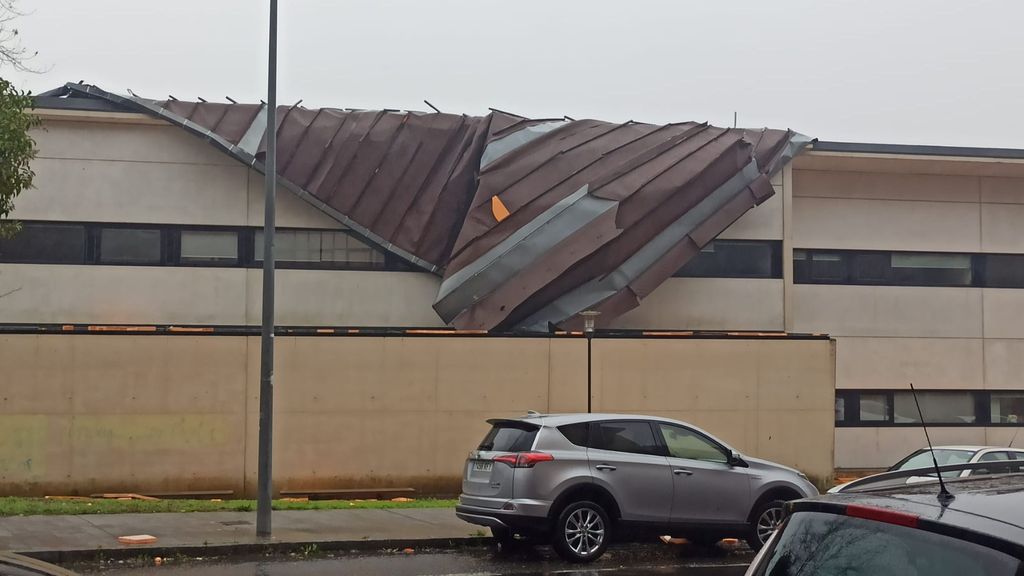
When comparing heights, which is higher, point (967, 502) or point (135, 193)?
point (135, 193)

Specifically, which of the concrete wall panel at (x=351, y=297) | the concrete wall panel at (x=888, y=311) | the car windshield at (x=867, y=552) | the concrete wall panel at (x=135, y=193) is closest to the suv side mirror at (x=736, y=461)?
the car windshield at (x=867, y=552)

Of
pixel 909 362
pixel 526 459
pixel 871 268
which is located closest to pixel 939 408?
pixel 909 362

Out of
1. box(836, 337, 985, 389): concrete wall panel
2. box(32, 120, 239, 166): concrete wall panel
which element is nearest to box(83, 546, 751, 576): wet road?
box(32, 120, 239, 166): concrete wall panel

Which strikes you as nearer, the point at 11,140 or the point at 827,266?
the point at 11,140

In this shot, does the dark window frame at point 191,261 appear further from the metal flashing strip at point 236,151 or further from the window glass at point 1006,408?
the window glass at point 1006,408

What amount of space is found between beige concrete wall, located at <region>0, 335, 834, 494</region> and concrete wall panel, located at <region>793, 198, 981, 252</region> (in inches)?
283

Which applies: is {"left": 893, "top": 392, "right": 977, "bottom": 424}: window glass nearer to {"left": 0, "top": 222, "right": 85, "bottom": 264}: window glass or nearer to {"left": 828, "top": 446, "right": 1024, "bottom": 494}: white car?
{"left": 828, "top": 446, "right": 1024, "bottom": 494}: white car

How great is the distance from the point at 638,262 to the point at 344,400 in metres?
8.43

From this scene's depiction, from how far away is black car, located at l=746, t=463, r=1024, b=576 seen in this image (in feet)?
11.7

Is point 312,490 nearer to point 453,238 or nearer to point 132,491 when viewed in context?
point 132,491

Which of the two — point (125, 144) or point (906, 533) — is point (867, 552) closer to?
point (906, 533)

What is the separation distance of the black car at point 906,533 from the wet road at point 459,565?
897 cm

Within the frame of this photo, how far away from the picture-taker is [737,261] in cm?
2897

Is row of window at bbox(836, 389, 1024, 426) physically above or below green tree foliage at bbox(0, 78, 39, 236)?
below
